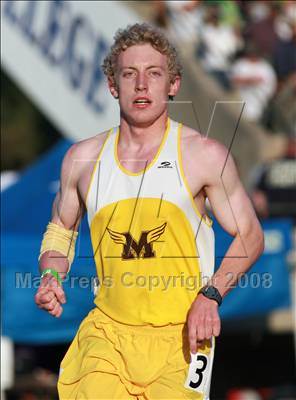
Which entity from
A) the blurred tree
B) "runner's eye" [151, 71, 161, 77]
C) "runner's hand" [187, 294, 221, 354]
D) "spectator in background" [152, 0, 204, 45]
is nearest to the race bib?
"runner's hand" [187, 294, 221, 354]

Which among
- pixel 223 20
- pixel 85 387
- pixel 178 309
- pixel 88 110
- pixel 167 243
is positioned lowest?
pixel 85 387

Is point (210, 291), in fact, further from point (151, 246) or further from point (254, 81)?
point (254, 81)

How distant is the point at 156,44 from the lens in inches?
180

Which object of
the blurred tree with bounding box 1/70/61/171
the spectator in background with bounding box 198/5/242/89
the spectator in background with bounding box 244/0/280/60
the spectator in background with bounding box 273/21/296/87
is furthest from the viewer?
the blurred tree with bounding box 1/70/61/171

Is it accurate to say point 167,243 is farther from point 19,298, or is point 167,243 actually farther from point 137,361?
point 19,298

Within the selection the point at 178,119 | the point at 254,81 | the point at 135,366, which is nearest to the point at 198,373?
the point at 135,366

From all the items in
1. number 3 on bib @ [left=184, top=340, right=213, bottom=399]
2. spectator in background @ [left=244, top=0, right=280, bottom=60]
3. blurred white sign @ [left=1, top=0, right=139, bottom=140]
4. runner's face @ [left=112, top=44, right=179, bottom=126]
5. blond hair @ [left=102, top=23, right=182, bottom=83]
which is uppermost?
spectator in background @ [left=244, top=0, right=280, bottom=60]

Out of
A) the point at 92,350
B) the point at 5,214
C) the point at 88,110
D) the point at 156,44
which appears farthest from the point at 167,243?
the point at 88,110

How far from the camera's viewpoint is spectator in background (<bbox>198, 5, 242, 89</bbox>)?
48.6ft

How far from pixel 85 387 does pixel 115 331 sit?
10.9 inches

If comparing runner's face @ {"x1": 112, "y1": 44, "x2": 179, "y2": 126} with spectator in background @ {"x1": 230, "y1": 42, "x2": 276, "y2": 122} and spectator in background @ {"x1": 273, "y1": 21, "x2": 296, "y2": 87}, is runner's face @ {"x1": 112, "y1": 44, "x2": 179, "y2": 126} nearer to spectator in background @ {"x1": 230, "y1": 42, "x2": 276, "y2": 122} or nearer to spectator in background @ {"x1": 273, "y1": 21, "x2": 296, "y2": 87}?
spectator in background @ {"x1": 230, "y1": 42, "x2": 276, "y2": 122}

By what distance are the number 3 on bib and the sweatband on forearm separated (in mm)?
754

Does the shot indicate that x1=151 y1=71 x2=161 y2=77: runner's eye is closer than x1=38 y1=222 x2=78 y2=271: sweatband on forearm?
Yes

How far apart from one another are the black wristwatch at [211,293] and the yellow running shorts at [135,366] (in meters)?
0.21
